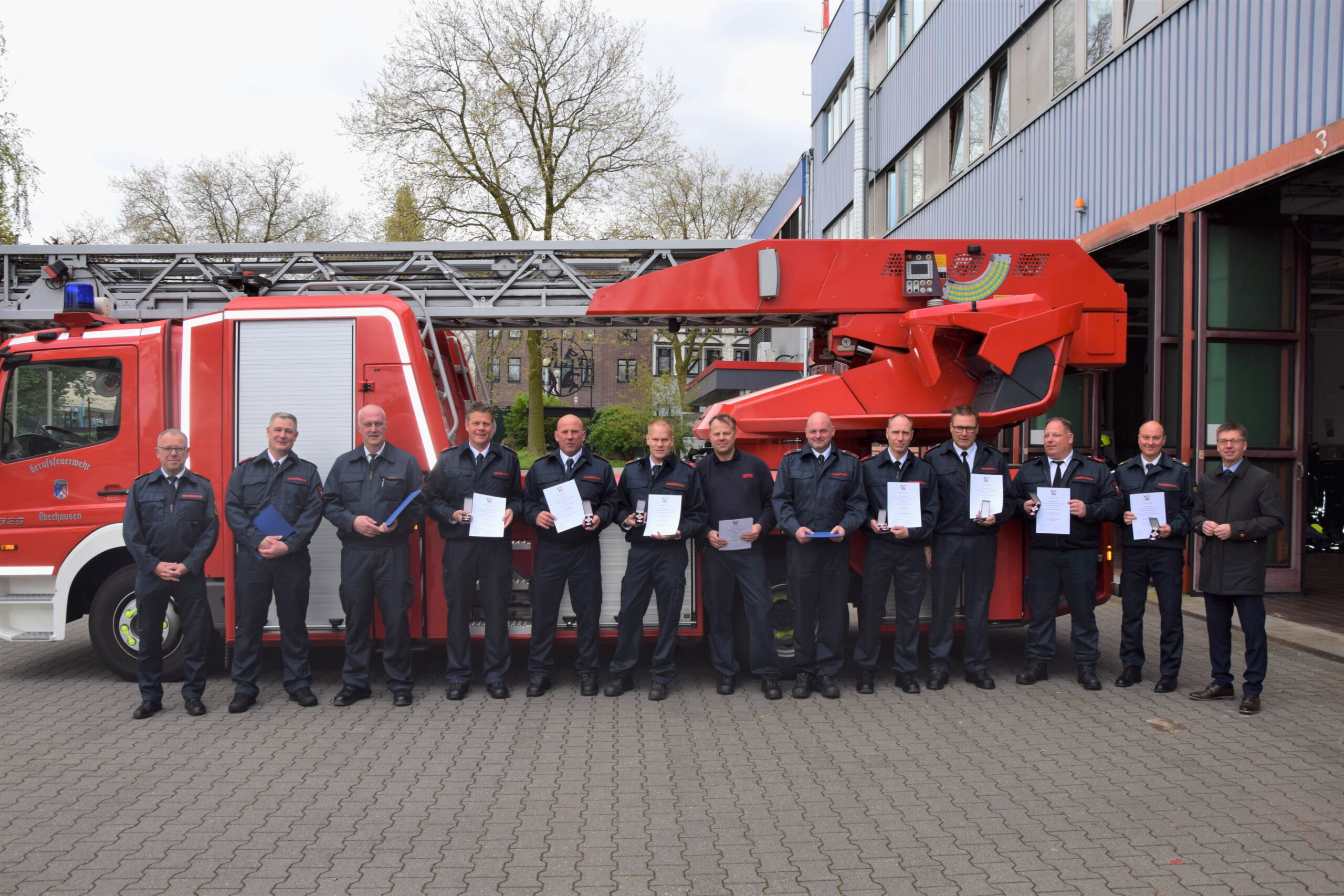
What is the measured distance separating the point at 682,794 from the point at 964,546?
288 cm

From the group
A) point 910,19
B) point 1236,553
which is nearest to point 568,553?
point 1236,553

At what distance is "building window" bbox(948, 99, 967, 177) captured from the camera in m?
16.4

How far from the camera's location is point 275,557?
6.09 meters

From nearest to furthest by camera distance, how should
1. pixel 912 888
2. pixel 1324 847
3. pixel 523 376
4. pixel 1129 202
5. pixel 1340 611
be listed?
pixel 912 888, pixel 1324 847, pixel 1340 611, pixel 1129 202, pixel 523 376

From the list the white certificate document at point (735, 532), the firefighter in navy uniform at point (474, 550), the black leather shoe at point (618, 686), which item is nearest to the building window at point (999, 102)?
the white certificate document at point (735, 532)

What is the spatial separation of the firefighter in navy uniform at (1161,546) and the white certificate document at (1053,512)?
1.31 ft

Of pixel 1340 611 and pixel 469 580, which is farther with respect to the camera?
pixel 1340 611

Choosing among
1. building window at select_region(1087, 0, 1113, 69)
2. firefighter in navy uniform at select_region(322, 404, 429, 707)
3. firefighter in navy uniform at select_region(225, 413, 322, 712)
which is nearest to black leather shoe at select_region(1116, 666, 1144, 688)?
firefighter in navy uniform at select_region(322, 404, 429, 707)

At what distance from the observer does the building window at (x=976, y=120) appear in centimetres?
1556

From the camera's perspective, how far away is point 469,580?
6371mm

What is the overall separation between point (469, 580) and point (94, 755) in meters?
2.23

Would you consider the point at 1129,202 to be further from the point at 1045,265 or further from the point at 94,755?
the point at 94,755

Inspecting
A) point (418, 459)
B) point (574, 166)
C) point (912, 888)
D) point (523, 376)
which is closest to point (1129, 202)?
point (418, 459)

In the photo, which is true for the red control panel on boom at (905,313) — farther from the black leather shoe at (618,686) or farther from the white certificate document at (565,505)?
the black leather shoe at (618,686)
